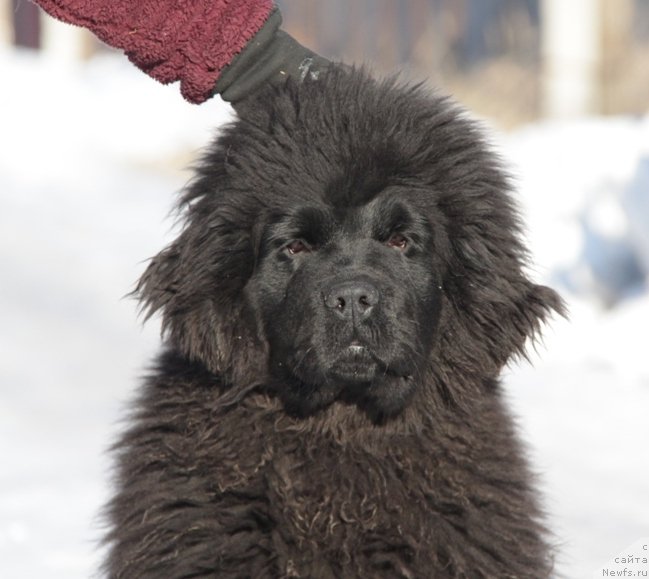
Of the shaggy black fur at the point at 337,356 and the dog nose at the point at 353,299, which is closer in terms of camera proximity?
the dog nose at the point at 353,299

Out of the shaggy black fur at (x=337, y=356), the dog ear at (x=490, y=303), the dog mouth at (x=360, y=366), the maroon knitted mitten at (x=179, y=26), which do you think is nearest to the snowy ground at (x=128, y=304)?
the dog ear at (x=490, y=303)

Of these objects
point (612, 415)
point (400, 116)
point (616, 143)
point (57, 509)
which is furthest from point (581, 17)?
point (400, 116)

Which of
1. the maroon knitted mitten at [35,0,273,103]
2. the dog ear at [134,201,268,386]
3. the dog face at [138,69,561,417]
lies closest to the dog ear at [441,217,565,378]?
the dog face at [138,69,561,417]

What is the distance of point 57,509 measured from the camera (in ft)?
20.3

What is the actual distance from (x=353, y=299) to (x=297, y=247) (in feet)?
1.00

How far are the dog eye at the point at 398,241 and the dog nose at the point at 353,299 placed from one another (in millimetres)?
244

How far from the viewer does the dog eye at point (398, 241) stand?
3854 millimetres

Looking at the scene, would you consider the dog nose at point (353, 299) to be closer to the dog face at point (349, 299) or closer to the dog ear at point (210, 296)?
the dog face at point (349, 299)

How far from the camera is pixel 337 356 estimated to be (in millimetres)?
3705

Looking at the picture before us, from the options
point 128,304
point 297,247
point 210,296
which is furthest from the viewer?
point 128,304

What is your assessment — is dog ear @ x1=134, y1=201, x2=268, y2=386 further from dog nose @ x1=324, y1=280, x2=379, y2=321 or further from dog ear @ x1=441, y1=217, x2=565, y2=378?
dog ear @ x1=441, y1=217, x2=565, y2=378

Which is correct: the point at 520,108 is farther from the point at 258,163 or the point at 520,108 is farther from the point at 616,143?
the point at 258,163

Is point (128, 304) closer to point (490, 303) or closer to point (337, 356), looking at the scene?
point (490, 303)

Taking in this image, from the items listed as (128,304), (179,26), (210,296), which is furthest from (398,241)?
(128,304)
